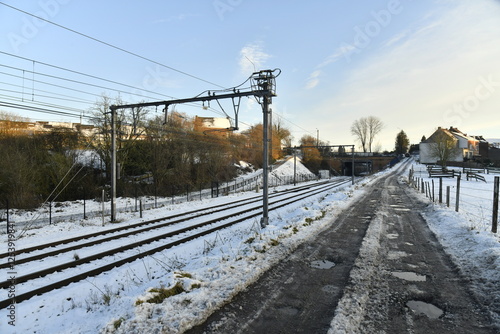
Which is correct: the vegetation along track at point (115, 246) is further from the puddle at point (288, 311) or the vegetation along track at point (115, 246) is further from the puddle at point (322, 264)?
the puddle at point (288, 311)

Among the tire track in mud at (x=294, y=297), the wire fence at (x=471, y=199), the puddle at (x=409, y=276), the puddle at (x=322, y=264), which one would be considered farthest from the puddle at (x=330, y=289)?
the wire fence at (x=471, y=199)

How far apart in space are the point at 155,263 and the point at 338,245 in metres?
5.96

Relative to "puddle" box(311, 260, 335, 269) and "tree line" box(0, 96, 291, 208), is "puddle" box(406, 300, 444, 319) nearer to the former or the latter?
"puddle" box(311, 260, 335, 269)

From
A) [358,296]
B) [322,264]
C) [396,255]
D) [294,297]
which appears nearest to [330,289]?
[358,296]

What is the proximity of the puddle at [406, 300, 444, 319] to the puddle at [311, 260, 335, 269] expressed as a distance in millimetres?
2245

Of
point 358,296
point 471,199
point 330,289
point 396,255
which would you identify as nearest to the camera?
point 358,296

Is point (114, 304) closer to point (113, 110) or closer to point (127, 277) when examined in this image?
point (127, 277)

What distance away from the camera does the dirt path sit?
14.7ft

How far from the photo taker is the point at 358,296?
545cm

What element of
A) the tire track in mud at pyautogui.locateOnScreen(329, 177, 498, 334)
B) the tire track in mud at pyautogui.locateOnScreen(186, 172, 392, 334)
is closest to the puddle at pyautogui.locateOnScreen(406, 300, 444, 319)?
the tire track in mud at pyautogui.locateOnScreen(329, 177, 498, 334)

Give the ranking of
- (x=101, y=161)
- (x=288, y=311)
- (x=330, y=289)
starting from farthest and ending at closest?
(x=101, y=161) < (x=330, y=289) < (x=288, y=311)

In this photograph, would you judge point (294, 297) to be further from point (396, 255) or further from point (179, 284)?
point (396, 255)

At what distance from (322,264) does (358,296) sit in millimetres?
2021

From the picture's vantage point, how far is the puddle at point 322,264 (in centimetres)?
724
